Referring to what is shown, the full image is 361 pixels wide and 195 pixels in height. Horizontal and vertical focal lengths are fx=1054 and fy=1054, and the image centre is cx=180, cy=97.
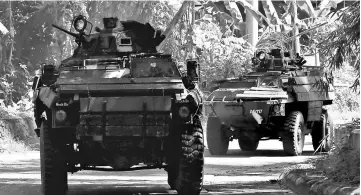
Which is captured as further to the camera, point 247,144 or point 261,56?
point 247,144

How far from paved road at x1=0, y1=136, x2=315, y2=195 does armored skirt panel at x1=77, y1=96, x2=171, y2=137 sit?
149 centimetres

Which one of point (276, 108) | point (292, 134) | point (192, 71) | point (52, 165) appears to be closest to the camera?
point (52, 165)

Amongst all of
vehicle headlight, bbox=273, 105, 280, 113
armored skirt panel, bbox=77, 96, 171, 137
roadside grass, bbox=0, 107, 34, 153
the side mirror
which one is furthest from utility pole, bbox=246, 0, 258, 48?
armored skirt panel, bbox=77, 96, 171, 137

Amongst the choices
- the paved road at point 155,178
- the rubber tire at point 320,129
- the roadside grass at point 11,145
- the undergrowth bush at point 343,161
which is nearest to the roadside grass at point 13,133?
the roadside grass at point 11,145

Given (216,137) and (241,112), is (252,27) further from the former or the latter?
(241,112)

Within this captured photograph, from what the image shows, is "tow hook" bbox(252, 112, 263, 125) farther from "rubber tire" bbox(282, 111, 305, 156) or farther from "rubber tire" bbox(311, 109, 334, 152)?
"rubber tire" bbox(311, 109, 334, 152)

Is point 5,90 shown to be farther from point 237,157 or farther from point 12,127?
point 237,157

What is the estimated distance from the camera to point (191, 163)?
13.2 m

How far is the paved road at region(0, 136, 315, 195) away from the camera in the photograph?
14586 mm

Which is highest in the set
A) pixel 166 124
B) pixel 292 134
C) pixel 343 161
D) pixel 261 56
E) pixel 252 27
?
pixel 252 27

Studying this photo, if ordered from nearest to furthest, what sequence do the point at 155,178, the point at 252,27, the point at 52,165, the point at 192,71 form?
the point at 52,165 → the point at 192,71 → the point at 155,178 → the point at 252,27

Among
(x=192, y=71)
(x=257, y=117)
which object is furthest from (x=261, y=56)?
(x=192, y=71)

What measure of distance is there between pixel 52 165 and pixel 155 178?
3594 millimetres

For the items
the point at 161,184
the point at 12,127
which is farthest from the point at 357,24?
the point at 12,127
